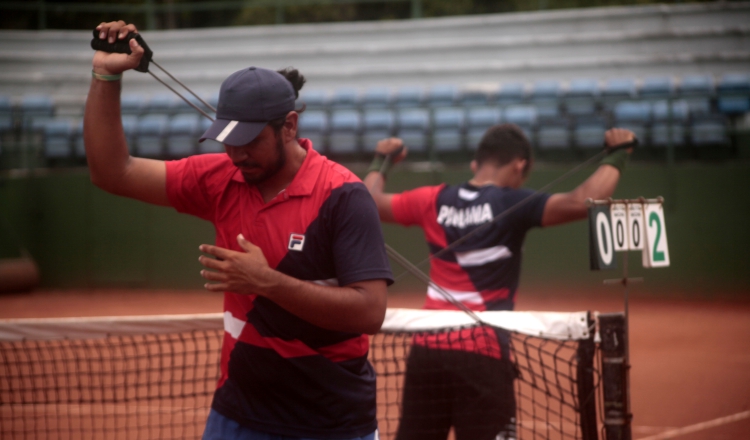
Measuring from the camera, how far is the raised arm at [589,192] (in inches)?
138

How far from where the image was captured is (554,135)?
43.3 ft

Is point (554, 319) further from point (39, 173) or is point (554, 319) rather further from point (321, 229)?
point (39, 173)

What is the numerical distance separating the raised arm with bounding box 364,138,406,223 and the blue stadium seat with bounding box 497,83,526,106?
11293 millimetres

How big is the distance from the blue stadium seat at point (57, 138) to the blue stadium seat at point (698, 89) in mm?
12232

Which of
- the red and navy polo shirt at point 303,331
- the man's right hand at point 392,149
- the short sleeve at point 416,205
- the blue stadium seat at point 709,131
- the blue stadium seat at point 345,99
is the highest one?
the blue stadium seat at point 345,99

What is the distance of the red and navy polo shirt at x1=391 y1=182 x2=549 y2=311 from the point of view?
354 centimetres

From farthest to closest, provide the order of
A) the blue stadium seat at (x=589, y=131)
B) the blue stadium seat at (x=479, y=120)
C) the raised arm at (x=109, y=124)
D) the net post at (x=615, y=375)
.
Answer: the blue stadium seat at (x=479, y=120)
the blue stadium seat at (x=589, y=131)
the net post at (x=615, y=375)
the raised arm at (x=109, y=124)

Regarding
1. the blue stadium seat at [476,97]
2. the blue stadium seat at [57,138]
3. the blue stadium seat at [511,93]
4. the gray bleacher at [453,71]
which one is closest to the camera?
A: the gray bleacher at [453,71]

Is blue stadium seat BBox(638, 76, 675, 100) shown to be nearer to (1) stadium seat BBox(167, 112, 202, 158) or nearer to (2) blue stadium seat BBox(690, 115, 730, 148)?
(2) blue stadium seat BBox(690, 115, 730, 148)

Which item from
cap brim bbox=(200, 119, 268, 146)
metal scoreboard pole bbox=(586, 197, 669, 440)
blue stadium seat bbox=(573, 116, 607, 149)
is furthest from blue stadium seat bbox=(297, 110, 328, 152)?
cap brim bbox=(200, 119, 268, 146)

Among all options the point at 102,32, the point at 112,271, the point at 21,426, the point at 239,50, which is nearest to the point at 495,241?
the point at 102,32

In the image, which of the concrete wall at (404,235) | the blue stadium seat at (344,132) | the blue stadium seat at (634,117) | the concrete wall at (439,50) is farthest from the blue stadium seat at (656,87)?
the blue stadium seat at (344,132)

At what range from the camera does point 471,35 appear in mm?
18219

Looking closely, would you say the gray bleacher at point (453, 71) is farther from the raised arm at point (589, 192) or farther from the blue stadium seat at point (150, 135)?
the raised arm at point (589, 192)
